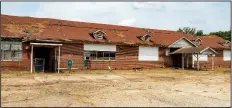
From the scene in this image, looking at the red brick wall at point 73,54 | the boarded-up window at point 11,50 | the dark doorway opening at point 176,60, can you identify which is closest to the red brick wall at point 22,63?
the boarded-up window at point 11,50

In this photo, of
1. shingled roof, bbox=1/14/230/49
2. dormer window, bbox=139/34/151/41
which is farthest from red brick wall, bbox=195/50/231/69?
dormer window, bbox=139/34/151/41

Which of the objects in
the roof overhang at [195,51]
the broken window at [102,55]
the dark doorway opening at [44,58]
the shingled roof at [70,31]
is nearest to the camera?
the shingled roof at [70,31]

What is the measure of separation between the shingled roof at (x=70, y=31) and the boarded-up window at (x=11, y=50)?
0.65 meters

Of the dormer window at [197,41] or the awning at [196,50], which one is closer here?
the awning at [196,50]

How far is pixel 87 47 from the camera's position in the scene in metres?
28.2

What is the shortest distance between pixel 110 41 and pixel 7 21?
30.8 ft

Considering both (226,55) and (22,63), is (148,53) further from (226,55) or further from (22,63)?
(22,63)

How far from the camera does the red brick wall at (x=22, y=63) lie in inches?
968

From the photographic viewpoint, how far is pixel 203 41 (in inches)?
1561

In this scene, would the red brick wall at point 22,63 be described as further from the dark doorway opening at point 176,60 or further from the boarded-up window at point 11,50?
the dark doorway opening at point 176,60

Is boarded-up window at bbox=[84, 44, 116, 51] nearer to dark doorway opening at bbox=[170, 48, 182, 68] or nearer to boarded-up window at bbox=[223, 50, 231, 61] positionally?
dark doorway opening at bbox=[170, 48, 182, 68]

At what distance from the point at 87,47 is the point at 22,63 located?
5.95m

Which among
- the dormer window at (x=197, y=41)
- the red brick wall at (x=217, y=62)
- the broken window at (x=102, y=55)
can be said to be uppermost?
the dormer window at (x=197, y=41)

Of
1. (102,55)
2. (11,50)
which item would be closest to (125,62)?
(102,55)
